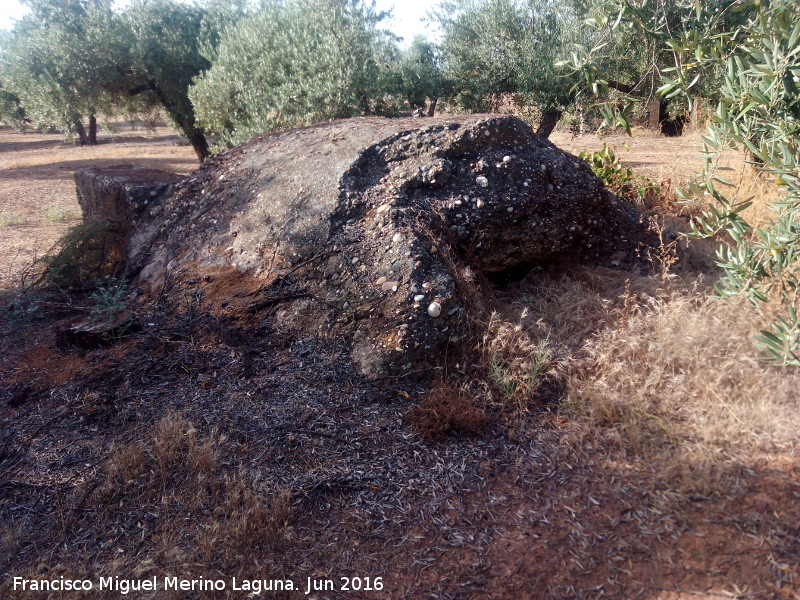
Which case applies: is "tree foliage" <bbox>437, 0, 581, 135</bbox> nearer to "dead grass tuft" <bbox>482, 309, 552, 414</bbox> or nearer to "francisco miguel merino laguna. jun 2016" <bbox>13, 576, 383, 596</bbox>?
"dead grass tuft" <bbox>482, 309, 552, 414</bbox>

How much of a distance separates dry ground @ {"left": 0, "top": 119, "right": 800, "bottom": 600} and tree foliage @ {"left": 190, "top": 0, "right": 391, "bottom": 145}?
5.56 metres

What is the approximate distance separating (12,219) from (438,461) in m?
8.59

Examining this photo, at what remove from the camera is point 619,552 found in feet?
7.68

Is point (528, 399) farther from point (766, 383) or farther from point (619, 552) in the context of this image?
point (766, 383)

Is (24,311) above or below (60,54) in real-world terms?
below

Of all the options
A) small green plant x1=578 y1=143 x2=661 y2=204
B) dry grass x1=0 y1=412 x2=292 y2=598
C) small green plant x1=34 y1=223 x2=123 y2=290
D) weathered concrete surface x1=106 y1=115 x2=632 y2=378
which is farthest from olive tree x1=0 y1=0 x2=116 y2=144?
dry grass x1=0 y1=412 x2=292 y2=598

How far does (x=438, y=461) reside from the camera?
294 centimetres

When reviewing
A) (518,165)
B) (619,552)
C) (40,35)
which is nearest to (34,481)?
(619,552)

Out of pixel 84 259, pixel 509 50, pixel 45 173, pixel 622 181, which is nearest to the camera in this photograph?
pixel 84 259

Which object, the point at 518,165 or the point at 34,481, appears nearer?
the point at 34,481

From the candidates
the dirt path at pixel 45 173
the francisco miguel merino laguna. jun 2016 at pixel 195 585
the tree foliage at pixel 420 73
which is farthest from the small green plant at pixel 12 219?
the francisco miguel merino laguna. jun 2016 at pixel 195 585

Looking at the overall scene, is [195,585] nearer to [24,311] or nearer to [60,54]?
[24,311]

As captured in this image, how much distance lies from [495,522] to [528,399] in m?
0.83

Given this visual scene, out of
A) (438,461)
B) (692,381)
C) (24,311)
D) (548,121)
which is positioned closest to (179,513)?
(438,461)
